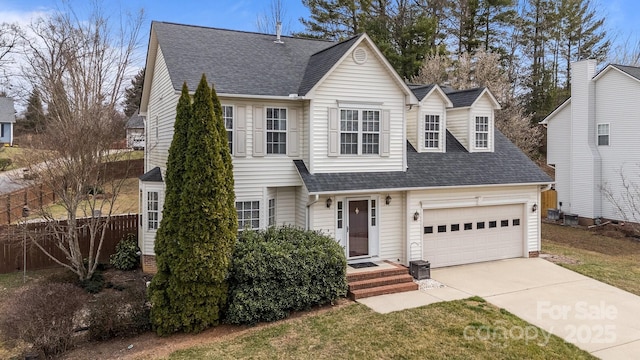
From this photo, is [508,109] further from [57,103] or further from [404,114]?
[57,103]

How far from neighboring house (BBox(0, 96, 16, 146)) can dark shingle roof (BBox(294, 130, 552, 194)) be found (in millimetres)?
47822

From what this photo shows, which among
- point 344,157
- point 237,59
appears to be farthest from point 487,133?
point 237,59

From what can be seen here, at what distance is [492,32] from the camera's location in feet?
106

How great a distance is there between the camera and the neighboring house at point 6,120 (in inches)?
1793

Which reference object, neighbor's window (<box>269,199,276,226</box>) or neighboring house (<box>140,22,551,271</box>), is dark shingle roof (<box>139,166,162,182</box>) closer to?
neighboring house (<box>140,22,551,271</box>)

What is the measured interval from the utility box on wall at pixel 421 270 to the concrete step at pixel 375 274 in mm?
583

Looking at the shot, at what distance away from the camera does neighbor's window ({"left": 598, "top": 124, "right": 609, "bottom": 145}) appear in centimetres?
2136

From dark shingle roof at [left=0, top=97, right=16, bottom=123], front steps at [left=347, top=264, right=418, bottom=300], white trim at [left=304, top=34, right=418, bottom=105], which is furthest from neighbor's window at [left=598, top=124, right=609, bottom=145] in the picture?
dark shingle roof at [left=0, top=97, right=16, bottom=123]

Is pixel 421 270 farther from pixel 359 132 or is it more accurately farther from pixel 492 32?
pixel 492 32

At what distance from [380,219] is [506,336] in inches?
210

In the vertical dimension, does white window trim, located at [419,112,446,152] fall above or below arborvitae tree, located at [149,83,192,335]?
above

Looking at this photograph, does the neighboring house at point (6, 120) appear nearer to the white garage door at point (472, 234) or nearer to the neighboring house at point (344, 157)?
the neighboring house at point (344, 157)

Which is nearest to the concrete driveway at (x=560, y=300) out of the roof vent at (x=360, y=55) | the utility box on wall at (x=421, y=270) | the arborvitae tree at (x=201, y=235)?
the utility box on wall at (x=421, y=270)

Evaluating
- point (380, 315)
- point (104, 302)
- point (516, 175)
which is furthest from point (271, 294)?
point (516, 175)
